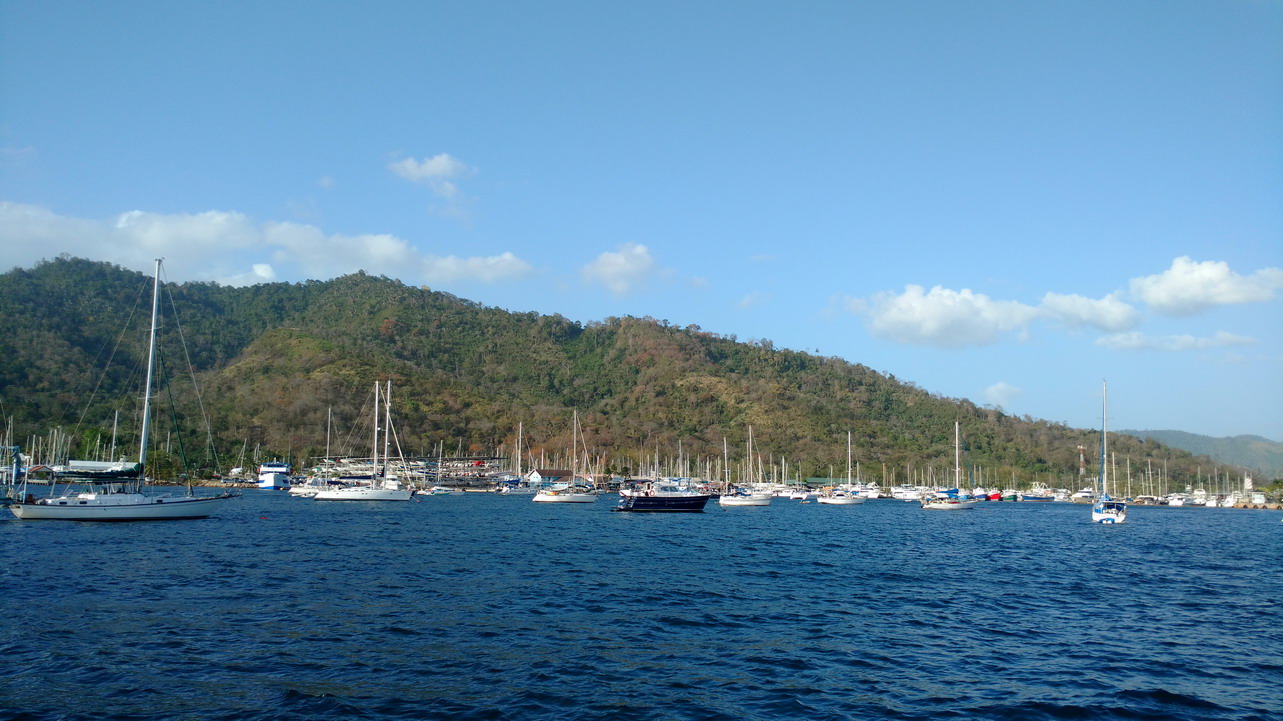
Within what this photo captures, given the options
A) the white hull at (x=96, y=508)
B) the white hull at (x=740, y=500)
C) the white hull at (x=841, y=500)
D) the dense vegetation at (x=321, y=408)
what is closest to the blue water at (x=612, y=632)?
the white hull at (x=96, y=508)

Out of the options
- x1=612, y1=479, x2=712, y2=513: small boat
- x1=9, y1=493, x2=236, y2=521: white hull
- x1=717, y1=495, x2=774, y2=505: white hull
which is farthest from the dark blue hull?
x1=9, y1=493, x2=236, y2=521: white hull

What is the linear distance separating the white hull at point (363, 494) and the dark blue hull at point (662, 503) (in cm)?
2295

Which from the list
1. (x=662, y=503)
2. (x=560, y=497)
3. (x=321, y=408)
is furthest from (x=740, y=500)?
(x=321, y=408)

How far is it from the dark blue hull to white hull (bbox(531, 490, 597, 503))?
17130 millimetres

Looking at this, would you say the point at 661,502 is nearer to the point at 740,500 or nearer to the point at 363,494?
the point at 740,500

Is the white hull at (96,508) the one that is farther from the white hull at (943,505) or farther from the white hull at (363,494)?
the white hull at (943,505)

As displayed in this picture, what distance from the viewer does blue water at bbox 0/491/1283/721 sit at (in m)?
14.2

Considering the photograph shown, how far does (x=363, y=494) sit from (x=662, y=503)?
92.9 ft

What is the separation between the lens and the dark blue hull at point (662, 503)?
2721 inches

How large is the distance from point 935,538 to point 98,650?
145 ft

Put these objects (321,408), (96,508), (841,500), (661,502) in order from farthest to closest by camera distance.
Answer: (321,408), (841,500), (661,502), (96,508)

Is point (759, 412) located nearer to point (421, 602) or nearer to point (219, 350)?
point (219, 350)

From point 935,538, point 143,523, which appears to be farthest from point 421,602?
point 935,538

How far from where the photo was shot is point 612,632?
1942 centimetres
